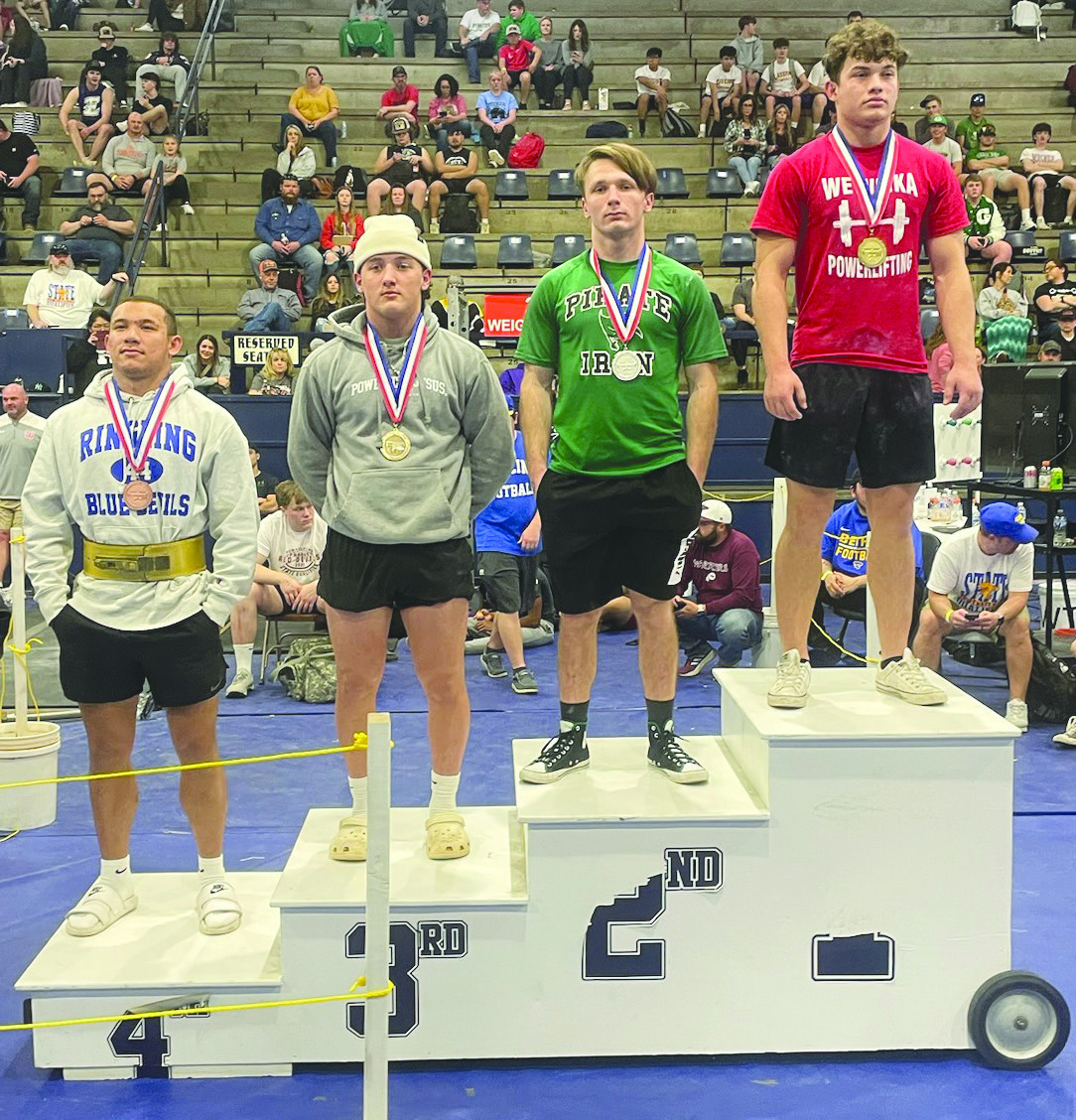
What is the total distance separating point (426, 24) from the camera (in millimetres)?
16312

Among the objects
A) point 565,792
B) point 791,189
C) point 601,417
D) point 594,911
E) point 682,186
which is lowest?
point 594,911

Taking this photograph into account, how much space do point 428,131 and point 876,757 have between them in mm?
12595

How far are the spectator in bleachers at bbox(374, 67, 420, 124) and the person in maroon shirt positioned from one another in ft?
29.1

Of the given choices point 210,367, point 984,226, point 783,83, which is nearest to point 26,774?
point 210,367

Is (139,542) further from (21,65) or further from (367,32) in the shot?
(367,32)

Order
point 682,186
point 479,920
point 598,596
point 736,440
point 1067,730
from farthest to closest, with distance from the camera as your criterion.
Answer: point 682,186
point 736,440
point 1067,730
point 598,596
point 479,920

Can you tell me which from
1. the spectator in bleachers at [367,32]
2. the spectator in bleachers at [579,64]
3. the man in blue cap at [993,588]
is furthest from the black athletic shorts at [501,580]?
the spectator in bleachers at [367,32]

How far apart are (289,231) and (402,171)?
4.87 feet

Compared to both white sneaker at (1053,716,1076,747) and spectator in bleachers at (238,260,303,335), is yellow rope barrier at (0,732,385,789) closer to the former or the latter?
white sneaker at (1053,716,1076,747)

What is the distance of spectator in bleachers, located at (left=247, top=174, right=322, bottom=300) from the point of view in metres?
12.4

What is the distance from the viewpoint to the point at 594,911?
3.27 metres

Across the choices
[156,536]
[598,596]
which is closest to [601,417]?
[598,596]

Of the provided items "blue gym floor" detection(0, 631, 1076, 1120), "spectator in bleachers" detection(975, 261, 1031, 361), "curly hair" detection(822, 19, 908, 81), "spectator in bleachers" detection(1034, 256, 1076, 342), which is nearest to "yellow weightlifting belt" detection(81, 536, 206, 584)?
"blue gym floor" detection(0, 631, 1076, 1120)

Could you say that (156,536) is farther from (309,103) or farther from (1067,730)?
(309,103)
